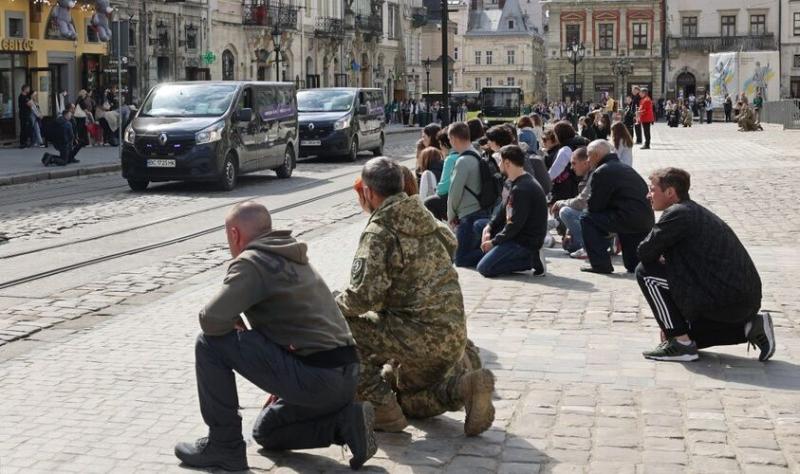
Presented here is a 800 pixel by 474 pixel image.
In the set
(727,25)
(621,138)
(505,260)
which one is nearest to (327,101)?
(621,138)

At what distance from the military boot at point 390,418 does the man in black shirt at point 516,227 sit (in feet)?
16.6

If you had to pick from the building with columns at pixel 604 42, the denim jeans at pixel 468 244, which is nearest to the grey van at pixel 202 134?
the denim jeans at pixel 468 244

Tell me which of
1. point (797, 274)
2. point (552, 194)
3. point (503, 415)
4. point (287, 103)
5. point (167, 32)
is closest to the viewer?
point (503, 415)

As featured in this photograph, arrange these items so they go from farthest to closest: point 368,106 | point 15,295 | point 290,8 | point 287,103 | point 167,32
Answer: point 290,8, point 167,32, point 368,106, point 287,103, point 15,295

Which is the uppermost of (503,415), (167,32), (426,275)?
(167,32)

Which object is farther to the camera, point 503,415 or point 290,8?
point 290,8

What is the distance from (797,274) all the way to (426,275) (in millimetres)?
6359

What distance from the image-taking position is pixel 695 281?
24.9ft

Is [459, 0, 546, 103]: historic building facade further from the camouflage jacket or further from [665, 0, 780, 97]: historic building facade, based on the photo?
the camouflage jacket

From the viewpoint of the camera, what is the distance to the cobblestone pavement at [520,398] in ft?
18.7

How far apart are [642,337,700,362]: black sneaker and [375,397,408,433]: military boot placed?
7.60ft

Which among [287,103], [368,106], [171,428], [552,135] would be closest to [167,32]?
[368,106]

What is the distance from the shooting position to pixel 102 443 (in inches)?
235

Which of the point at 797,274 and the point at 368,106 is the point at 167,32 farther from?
the point at 797,274
